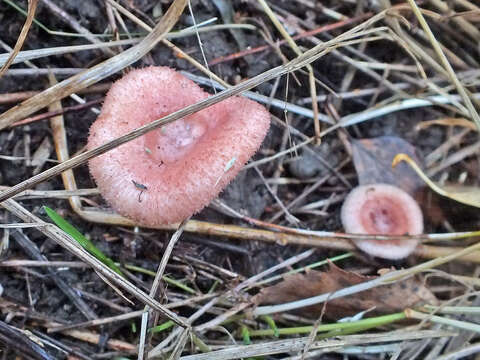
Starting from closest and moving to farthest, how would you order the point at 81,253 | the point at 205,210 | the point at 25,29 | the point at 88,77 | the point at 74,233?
the point at 81,253 → the point at 25,29 → the point at 74,233 → the point at 88,77 → the point at 205,210

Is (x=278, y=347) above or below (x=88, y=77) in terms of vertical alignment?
below

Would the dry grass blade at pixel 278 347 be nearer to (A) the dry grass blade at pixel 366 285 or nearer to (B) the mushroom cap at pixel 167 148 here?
(A) the dry grass blade at pixel 366 285

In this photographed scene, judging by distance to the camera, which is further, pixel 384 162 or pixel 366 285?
pixel 384 162

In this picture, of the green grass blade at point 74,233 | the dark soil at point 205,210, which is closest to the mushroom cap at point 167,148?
the green grass blade at point 74,233

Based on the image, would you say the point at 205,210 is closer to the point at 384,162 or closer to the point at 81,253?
the point at 81,253

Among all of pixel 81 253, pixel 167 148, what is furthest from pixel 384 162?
pixel 81 253

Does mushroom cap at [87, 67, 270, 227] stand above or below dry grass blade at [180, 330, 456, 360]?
above

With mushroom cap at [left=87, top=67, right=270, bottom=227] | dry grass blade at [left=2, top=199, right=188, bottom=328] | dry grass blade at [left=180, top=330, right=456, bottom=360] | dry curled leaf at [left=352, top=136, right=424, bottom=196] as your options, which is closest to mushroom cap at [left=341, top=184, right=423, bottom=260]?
dry curled leaf at [left=352, top=136, right=424, bottom=196]

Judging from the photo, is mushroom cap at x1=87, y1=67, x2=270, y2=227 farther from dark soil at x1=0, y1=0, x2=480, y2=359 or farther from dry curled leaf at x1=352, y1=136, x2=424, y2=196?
dry curled leaf at x1=352, y1=136, x2=424, y2=196
